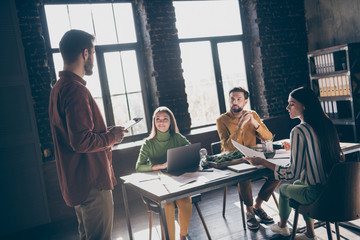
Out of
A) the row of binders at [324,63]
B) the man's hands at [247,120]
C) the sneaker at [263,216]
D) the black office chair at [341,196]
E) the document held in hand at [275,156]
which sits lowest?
the sneaker at [263,216]

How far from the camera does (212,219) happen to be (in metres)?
3.33

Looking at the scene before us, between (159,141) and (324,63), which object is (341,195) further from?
(324,63)

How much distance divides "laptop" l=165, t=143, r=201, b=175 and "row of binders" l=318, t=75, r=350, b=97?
3061 millimetres

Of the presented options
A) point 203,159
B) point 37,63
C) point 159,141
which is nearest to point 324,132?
point 203,159

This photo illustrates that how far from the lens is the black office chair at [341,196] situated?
1882mm

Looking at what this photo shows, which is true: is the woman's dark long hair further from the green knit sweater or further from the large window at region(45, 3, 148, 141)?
the large window at region(45, 3, 148, 141)

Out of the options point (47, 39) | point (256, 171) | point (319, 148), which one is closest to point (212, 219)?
point (256, 171)

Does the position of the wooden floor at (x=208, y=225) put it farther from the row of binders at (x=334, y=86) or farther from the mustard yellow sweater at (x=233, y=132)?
the row of binders at (x=334, y=86)

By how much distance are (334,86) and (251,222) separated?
9.29 ft

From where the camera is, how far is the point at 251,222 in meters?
2.99

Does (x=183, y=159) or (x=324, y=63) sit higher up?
(x=324, y=63)

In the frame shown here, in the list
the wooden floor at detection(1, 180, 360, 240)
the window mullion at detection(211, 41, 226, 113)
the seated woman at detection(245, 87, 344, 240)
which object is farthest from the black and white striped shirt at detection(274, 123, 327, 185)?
the window mullion at detection(211, 41, 226, 113)

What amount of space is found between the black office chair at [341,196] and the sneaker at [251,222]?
3.34 feet

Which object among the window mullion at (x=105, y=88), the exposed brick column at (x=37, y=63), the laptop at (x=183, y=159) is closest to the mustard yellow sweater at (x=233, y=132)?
the laptop at (x=183, y=159)
